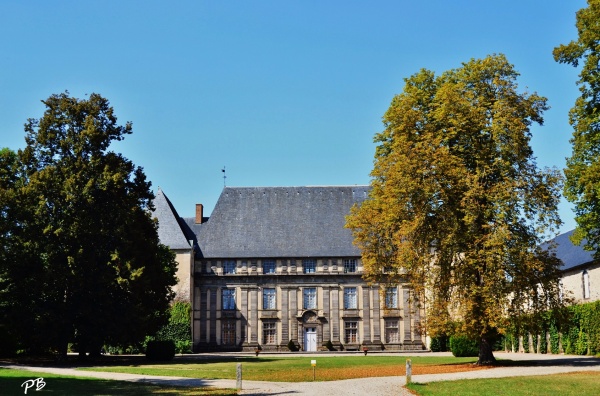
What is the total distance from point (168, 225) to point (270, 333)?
1118 cm

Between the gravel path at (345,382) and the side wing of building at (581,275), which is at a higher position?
the side wing of building at (581,275)

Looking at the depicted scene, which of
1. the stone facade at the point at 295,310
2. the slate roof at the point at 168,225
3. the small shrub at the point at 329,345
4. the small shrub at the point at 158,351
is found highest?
the slate roof at the point at 168,225

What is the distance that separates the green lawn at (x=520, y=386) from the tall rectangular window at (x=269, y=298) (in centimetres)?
3316

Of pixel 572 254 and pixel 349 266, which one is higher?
pixel 572 254

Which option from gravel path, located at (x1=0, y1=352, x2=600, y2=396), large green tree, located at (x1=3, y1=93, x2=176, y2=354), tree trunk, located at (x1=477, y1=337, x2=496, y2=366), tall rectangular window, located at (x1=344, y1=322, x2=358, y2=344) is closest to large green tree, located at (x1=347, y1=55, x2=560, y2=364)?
tree trunk, located at (x1=477, y1=337, x2=496, y2=366)

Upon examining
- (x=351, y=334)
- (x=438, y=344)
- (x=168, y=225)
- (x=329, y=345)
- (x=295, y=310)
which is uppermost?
(x=168, y=225)

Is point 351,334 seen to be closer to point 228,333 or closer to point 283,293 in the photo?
point 283,293

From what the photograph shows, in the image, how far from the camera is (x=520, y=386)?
1839cm

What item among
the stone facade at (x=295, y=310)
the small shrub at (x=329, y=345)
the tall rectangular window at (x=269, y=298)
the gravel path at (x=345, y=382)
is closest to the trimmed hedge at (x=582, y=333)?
the gravel path at (x=345, y=382)

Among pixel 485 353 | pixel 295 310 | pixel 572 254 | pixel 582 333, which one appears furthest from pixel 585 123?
pixel 295 310

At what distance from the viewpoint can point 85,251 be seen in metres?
33.6

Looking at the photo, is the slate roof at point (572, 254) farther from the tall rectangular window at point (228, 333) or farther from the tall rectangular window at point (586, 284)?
the tall rectangular window at point (228, 333)

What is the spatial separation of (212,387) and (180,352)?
1257 inches

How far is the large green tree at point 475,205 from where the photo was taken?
26.3m
